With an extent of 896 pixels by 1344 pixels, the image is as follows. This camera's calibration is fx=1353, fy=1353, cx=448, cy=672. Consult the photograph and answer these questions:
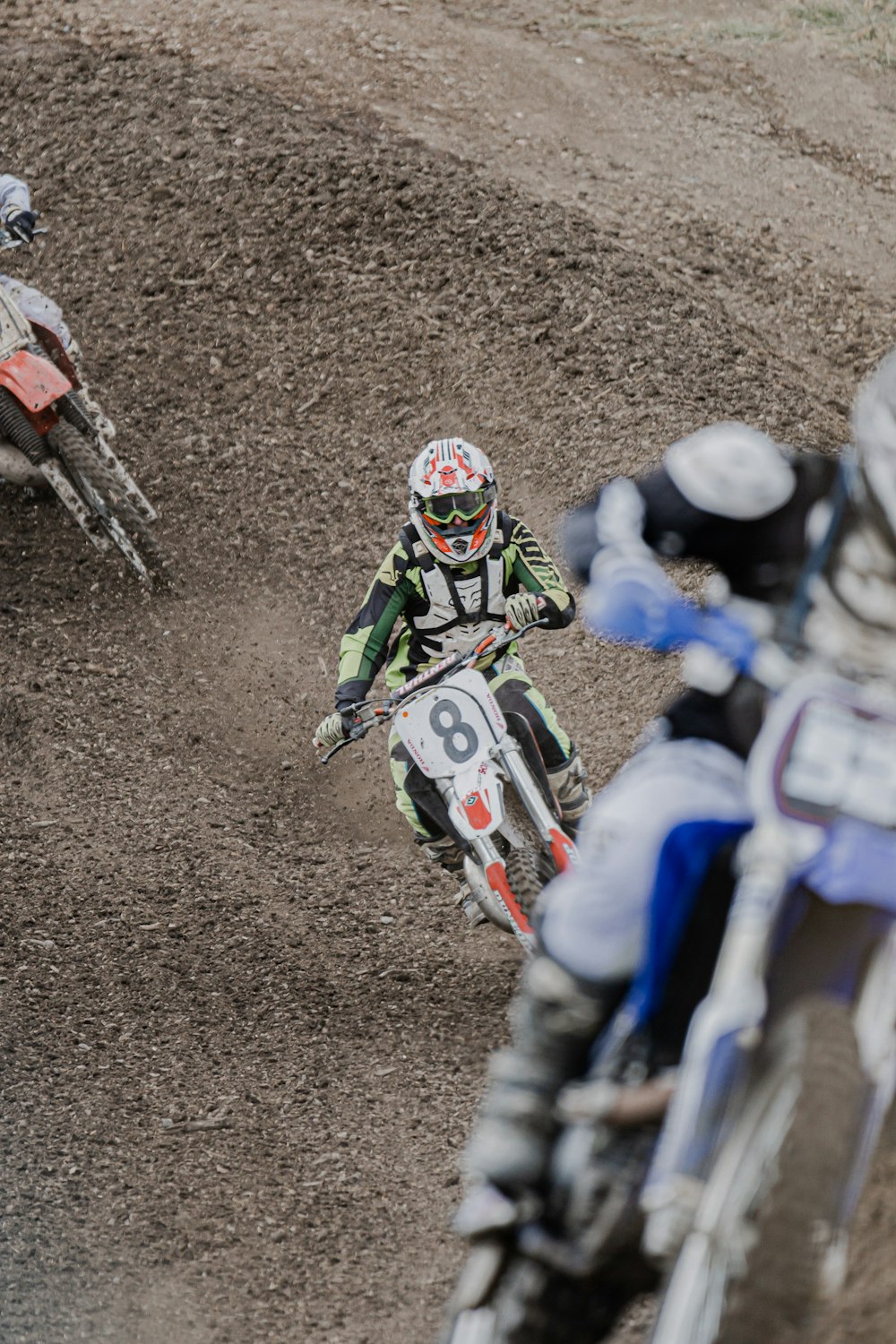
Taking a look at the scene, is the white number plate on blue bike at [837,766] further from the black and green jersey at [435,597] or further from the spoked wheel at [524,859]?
the black and green jersey at [435,597]

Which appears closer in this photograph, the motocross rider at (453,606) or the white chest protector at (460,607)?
the motocross rider at (453,606)

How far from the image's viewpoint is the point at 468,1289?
3436 mm

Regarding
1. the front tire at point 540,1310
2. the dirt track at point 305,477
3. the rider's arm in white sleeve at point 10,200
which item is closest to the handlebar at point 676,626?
the front tire at point 540,1310

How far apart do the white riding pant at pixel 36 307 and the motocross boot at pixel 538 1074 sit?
25.9 ft

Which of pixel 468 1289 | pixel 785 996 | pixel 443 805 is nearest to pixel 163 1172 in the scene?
pixel 443 805

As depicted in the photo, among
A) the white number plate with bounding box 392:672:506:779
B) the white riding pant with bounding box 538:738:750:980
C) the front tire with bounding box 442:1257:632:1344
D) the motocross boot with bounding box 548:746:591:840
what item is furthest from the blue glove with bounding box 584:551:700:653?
the motocross boot with bounding box 548:746:591:840

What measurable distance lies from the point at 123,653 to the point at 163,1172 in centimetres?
486

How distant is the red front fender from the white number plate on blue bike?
7552mm

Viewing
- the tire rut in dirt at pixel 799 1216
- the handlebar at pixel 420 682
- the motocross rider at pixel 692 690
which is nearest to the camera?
the tire rut in dirt at pixel 799 1216

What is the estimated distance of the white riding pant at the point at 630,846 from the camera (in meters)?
3.21

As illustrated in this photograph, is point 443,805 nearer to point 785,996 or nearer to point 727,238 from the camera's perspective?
point 785,996

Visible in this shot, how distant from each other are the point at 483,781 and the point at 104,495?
4.95 meters

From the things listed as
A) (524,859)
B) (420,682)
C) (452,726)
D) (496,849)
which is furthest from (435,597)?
(524,859)

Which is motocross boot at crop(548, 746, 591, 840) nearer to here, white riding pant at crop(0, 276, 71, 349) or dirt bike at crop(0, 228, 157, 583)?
dirt bike at crop(0, 228, 157, 583)
